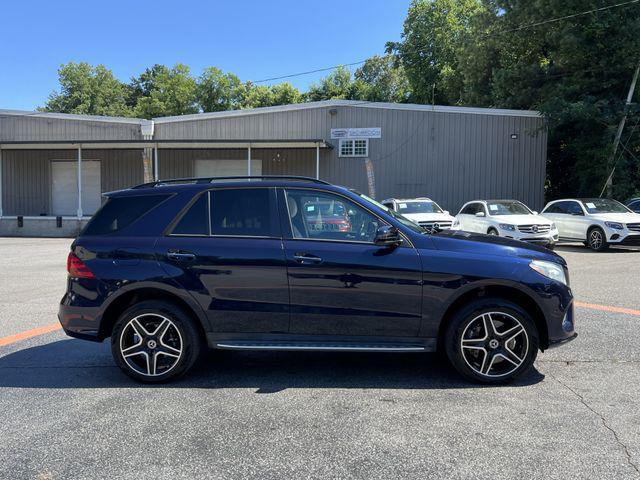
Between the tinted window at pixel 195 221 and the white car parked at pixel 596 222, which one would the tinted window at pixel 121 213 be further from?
the white car parked at pixel 596 222

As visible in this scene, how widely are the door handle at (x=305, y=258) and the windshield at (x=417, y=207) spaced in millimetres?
11589

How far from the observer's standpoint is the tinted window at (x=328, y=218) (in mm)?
4547

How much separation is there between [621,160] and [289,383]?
20.3 meters

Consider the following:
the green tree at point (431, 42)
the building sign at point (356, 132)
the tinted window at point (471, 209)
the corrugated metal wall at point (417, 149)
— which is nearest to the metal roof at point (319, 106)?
the corrugated metal wall at point (417, 149)

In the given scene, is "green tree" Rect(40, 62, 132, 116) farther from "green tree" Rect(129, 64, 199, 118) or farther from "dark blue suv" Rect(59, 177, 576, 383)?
"dark blue suv" Rect(59, 177, 576, 383)

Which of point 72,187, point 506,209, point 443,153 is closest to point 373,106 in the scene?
point 443,153

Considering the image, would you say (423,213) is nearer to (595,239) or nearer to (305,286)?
(595,239)

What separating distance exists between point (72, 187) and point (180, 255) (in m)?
24.4

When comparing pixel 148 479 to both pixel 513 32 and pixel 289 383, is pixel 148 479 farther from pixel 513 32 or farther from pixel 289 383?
pixel 513 32

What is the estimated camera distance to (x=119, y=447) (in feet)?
11.3

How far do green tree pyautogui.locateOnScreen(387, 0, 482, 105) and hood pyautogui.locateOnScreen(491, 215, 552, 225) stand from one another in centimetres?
2073

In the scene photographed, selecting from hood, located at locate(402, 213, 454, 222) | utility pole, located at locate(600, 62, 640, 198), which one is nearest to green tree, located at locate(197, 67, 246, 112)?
utility pole, located at locate(600, 62, 640, 198)

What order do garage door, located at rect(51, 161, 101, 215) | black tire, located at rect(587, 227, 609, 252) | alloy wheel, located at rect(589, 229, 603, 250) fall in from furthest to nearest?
garage door, located at rect(51, 161, 101, 215) → alloy wheel, located at rect(589, 229, 603, 250) → black tire, located at rect(587, 227, 609, 252)

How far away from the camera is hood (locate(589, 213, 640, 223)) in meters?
14.8
